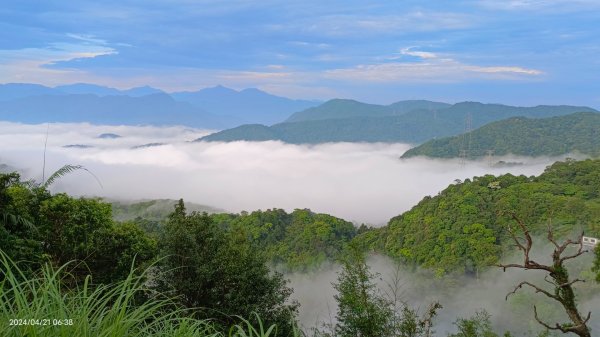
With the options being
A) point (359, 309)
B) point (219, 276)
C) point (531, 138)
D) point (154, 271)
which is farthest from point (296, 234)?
point (531, 138)

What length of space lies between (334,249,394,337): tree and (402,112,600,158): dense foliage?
150m

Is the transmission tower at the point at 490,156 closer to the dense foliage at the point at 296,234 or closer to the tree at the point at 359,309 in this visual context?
the dense foliage at the point at 296,234

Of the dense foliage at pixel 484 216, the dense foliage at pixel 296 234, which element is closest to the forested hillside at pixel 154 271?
the dense foliage at pixel 484 216

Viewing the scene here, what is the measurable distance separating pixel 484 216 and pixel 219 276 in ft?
185

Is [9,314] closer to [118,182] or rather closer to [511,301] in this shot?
[511,301]

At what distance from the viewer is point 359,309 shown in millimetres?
15508

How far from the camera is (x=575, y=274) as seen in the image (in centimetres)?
4672

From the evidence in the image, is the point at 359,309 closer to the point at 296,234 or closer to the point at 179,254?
the point at 179,254

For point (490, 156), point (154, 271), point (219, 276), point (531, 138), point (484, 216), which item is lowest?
point (484, 216)

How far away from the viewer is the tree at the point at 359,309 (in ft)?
50.6

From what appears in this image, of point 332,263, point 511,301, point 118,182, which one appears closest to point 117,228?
point 511,301

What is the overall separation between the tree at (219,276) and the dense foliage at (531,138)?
503 ft

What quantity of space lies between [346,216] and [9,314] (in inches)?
6677

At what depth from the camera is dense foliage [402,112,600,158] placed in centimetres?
16075
